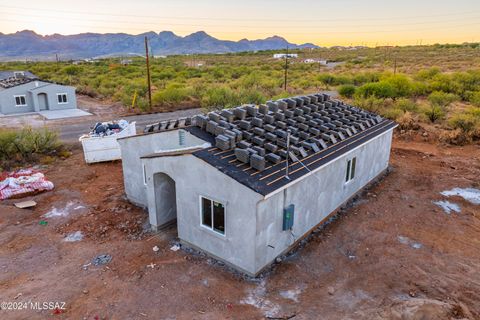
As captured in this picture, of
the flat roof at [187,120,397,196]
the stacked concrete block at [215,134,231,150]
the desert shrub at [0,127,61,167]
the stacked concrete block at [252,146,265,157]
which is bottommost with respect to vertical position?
the desert shrub at [0,127,61,167]

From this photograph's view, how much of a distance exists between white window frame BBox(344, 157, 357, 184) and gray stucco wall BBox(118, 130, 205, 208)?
5.87 meters

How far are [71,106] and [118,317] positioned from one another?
109 feet

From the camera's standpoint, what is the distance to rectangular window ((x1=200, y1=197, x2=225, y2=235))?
952cm

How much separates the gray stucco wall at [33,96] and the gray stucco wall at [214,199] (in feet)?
97.8

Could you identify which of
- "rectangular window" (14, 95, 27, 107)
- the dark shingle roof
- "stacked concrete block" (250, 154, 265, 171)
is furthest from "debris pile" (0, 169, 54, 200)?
"rectangular window" (14, 95, 27, 107)

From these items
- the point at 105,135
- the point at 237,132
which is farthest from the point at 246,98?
the point at 237,132

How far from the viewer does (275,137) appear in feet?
37.0

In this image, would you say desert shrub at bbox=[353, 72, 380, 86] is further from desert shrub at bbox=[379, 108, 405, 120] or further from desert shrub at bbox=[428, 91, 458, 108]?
desert shrub at bbox=[379, 108, 405, 120]

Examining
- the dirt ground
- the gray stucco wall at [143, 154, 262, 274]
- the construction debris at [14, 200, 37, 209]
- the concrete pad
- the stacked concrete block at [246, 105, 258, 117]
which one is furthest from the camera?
the concrete pad

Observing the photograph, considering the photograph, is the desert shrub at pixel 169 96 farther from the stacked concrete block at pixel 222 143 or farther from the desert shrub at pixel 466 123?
the stacked concrete block at pixel 222 143

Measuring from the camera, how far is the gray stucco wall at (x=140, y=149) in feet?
37.6

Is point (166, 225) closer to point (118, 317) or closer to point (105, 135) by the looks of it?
point (118, 317)

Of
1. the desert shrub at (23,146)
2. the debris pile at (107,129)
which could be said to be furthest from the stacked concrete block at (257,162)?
the desert shrub at (23,146)

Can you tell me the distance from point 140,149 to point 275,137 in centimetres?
489
